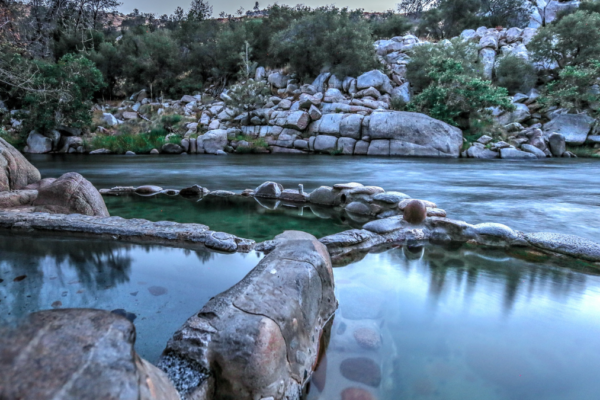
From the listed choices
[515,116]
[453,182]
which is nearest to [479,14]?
[515,116]

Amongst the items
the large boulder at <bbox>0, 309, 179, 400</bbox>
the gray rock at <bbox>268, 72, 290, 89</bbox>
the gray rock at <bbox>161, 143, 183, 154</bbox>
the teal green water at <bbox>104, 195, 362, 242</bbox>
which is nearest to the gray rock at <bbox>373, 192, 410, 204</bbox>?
the teal green water at <bbox>104, 195, 362, 242</bbox>

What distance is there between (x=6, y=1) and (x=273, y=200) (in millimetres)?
5942

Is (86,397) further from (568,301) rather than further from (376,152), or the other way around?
(376,152)

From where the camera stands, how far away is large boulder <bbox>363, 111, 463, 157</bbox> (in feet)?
67.0

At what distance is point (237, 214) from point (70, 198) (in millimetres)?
2617

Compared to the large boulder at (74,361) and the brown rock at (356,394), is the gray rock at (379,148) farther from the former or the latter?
the large boulder at (74,361)

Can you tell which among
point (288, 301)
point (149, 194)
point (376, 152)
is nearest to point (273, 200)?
point (149, 194)

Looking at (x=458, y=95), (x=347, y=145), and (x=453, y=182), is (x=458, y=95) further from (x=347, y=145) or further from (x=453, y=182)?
(x=453, y=182)

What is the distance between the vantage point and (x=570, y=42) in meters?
26.0

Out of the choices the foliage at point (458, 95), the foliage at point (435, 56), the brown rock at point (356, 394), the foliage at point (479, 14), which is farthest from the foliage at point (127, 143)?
the foliage at point (479, 14)

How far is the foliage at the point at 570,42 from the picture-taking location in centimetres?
2497

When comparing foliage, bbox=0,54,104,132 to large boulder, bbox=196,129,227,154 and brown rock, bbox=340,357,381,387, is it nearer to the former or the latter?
large boulder, bbox=196,129,227,154

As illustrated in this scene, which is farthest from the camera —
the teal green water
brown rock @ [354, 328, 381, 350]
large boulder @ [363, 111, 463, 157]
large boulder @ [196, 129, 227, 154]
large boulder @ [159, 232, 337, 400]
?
large boulder @ [196, 129, 227, 154]

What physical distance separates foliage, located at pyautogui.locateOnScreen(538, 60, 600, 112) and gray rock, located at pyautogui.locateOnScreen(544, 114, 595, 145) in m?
0.91
